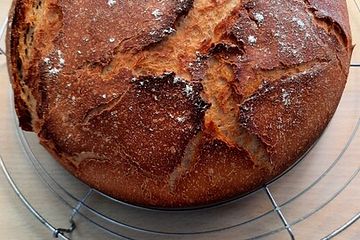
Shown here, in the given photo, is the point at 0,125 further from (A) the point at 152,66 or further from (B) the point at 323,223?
(B) the point at 323,223

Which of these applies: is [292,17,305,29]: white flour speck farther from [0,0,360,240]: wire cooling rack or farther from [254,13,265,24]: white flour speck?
[0,0,360,240]: wire cooling rack

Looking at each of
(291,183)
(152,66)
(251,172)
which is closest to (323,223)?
(291,183)

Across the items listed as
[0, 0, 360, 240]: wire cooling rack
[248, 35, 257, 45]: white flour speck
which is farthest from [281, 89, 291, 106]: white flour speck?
[0, 0, 360, 240]: wire cooling rack

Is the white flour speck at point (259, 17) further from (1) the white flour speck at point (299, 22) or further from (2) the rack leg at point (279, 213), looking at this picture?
(2) the rack leg at point (279, 213)

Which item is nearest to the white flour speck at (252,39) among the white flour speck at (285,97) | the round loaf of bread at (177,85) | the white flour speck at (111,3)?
the round loaf of bread at (177,85)

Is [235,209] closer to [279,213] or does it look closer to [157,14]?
[279,213]

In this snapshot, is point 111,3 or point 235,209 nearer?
point 111,3

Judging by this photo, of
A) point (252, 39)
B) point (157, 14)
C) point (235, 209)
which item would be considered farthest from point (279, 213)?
point (157, 14)
